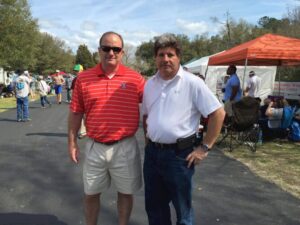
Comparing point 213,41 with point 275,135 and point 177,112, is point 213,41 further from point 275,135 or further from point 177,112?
point 177,112

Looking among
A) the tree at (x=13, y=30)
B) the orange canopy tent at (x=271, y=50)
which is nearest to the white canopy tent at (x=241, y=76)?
the orange canopy tent at (x=271, y=50)

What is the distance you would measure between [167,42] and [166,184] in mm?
1123

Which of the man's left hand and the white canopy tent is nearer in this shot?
the man's left hand

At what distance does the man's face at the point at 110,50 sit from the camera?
351 centimetres

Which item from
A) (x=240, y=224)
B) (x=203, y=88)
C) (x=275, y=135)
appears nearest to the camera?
(x=203, y=88)

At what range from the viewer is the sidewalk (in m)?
4.64

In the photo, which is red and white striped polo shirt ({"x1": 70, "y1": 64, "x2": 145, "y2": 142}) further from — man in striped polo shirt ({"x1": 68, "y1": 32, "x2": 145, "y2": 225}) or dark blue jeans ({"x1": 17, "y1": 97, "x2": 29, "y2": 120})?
dark blue jeans ({"x1": 17, "y1": 97, "x2": 29, "y2": 120})

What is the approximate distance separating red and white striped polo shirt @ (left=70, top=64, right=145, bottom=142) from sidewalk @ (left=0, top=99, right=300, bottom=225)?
1.35 metres

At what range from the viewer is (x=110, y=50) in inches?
138

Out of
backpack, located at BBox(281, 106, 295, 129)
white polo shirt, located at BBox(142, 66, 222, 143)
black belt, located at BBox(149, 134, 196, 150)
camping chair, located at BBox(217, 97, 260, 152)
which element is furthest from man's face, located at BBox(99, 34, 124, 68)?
backpack, located at BBox(281, 106, 295, 129)

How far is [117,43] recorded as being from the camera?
3.54 metres

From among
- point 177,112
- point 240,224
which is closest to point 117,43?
point 177,112

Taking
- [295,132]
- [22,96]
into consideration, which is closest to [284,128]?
[295,132]

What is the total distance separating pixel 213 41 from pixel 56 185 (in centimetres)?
5626
